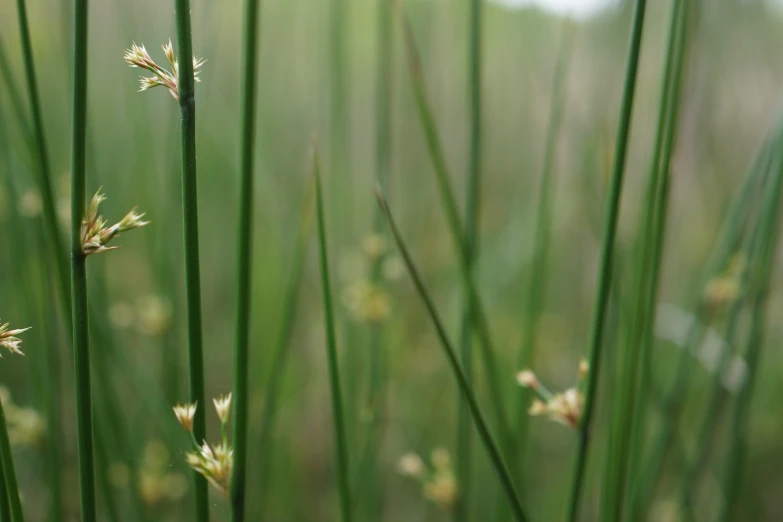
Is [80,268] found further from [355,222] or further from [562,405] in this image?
[355,222]

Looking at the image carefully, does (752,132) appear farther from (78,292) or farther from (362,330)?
(78,292)

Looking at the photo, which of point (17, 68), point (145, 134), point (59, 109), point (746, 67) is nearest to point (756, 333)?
point (145, 134)

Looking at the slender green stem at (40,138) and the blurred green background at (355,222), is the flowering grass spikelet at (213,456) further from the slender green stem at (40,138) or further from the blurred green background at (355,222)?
the blurred green background at (355,222)

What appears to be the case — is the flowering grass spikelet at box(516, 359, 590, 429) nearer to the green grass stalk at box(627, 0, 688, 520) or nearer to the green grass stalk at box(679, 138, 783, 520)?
the green grass stalk at box(627, 0, 688, 520)

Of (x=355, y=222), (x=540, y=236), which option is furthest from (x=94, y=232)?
(x=355, y=222)

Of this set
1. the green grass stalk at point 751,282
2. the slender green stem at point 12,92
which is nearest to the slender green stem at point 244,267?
the slender green stem at point 12,92
